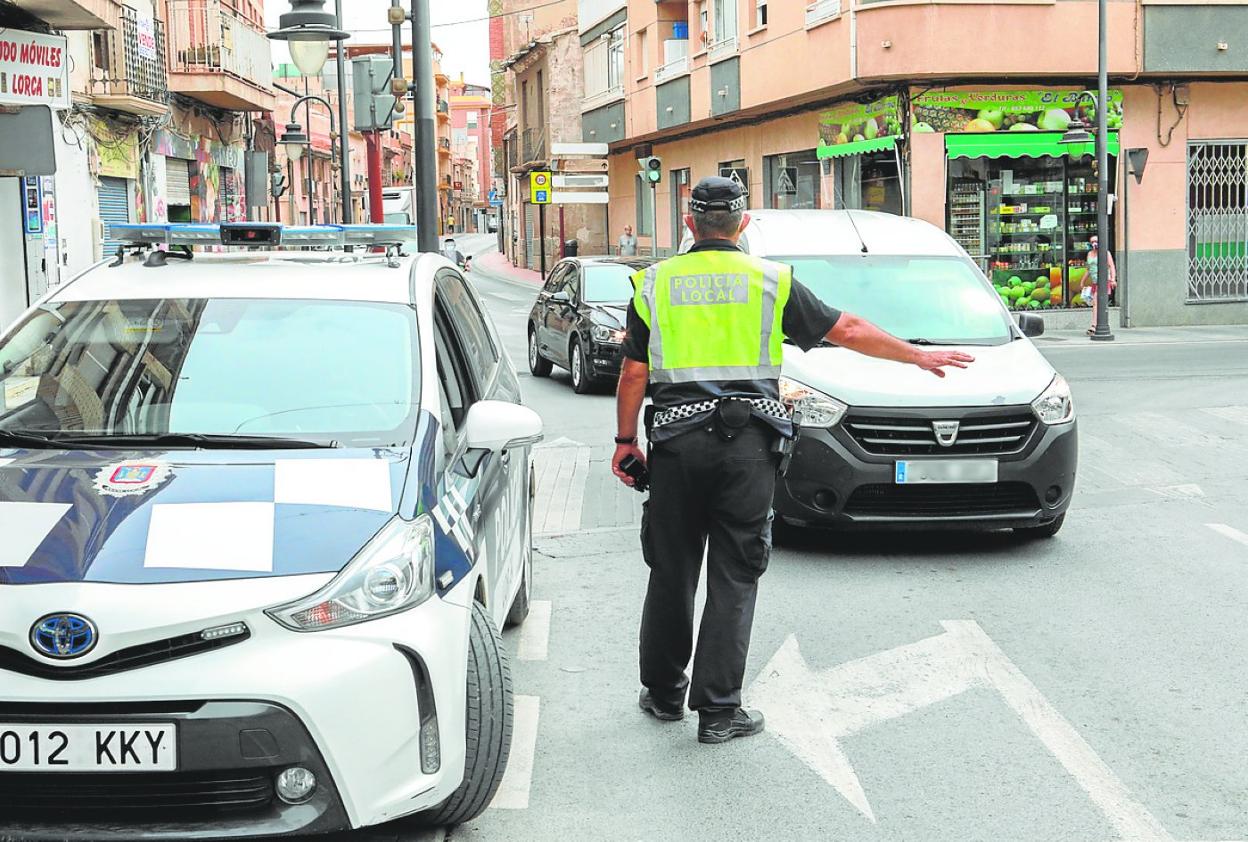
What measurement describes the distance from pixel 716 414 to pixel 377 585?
62.0 inches

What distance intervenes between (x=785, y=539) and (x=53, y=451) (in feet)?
15.6

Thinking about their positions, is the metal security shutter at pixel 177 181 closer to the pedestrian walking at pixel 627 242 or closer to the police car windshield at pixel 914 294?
the pedestrian walking at pixel 627 242

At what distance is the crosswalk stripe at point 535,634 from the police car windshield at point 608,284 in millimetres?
10457

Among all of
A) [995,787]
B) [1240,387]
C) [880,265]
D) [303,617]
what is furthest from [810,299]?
[1240,387]

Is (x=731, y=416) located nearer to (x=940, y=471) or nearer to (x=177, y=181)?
(x=940, y=471)

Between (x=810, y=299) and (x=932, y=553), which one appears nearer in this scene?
(x=810, y=299)

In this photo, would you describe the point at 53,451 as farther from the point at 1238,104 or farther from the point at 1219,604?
the point at 1238,104

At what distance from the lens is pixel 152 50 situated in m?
25.3

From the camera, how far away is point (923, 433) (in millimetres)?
7809

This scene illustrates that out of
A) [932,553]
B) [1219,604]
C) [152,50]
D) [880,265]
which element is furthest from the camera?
[152,50]

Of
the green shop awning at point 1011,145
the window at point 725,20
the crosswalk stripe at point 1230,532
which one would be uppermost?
the window at point 725,20

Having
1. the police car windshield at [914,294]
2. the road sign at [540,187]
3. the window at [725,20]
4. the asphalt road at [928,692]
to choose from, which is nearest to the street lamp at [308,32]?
the asphalt road at [928,692]

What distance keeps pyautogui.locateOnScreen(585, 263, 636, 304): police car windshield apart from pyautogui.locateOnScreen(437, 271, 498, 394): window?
35.5 ft

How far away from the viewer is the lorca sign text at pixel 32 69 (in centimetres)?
1243
